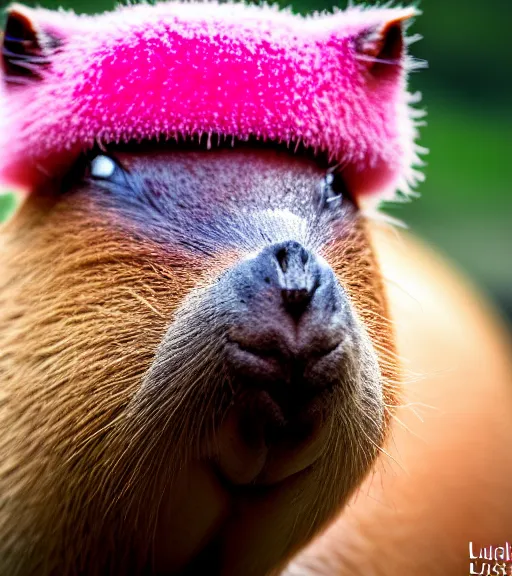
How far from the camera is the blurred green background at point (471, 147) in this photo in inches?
80.6

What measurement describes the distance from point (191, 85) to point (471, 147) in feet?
5.99

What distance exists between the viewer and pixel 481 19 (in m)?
1.95

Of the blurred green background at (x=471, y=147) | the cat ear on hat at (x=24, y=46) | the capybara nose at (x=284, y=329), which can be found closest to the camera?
the capybara nose at (x=284, y=329)

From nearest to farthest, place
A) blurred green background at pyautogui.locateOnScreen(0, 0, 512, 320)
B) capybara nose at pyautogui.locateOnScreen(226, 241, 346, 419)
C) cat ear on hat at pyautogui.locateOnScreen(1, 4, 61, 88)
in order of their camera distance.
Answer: capybara nose at pyautogui.locateOnScreen(226, 241, 346, 419) → cat ear on hat at pyautogui.locateOnScreen(1, 4, 61, 88) → blurred green background at pyautogui.locateOnScreen(0, 0, 512, 320)

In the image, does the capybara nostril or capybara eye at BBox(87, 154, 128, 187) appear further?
capybara eye at BBox(87, 154, 128, 187)

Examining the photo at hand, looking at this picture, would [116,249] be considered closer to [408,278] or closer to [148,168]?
[148,168]

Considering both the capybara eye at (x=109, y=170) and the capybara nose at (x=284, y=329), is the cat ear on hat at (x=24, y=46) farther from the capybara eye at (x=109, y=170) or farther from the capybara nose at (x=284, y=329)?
the capybara nose at (x=284, y=329)

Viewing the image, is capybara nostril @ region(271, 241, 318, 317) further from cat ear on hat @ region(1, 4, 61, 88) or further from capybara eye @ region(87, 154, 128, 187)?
cat ear on hat @ region(1, 4, 61, 88)

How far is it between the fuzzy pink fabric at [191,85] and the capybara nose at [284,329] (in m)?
0.15

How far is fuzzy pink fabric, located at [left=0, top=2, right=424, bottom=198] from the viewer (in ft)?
2.17

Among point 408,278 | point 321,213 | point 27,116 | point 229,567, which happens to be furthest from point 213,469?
point 408,278

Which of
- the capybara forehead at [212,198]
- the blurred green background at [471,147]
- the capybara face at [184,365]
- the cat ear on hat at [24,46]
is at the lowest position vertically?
the blurred green background at [471,147]

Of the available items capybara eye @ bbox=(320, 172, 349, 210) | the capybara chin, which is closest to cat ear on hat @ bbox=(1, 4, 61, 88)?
the capybara chin

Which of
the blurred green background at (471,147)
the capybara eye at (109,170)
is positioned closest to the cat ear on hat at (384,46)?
the capybara eye at (109,170)
